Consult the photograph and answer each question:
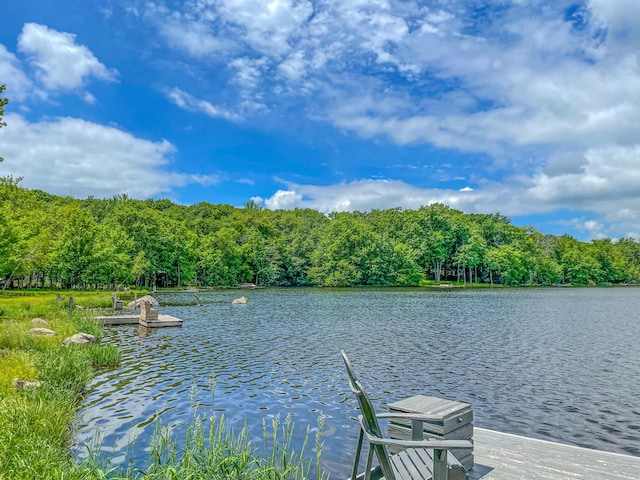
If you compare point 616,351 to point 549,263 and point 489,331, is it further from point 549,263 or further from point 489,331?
point 549,263

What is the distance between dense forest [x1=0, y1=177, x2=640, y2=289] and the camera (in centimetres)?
6144

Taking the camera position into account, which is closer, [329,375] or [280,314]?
[329,375]

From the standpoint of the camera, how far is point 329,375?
587 inches

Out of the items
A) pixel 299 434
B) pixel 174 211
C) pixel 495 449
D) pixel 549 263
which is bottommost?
pixel 299 434

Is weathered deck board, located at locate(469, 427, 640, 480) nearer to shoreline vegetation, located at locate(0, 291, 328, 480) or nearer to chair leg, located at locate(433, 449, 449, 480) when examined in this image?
shoreline vegetation, located at locate(0, 291, 328, 480)

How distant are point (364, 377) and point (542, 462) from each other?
878 centimetres

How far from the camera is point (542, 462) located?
6137mm

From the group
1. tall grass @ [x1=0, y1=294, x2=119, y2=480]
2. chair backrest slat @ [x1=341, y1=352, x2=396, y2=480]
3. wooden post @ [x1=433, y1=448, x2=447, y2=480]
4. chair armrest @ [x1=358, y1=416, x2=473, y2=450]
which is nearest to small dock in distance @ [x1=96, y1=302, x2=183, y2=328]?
tall grass @ [x1=0, y1=294, x2=119, y2=480]

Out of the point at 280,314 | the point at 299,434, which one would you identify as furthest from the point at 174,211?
the point at 299,434

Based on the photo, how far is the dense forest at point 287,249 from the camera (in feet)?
202

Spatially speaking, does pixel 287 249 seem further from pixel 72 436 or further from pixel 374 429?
pixel 374 429

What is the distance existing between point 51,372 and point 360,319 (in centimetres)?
2282

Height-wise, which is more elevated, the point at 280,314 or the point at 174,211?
the point at 174,211

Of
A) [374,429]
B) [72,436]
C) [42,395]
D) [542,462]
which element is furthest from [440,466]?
[42,395]
